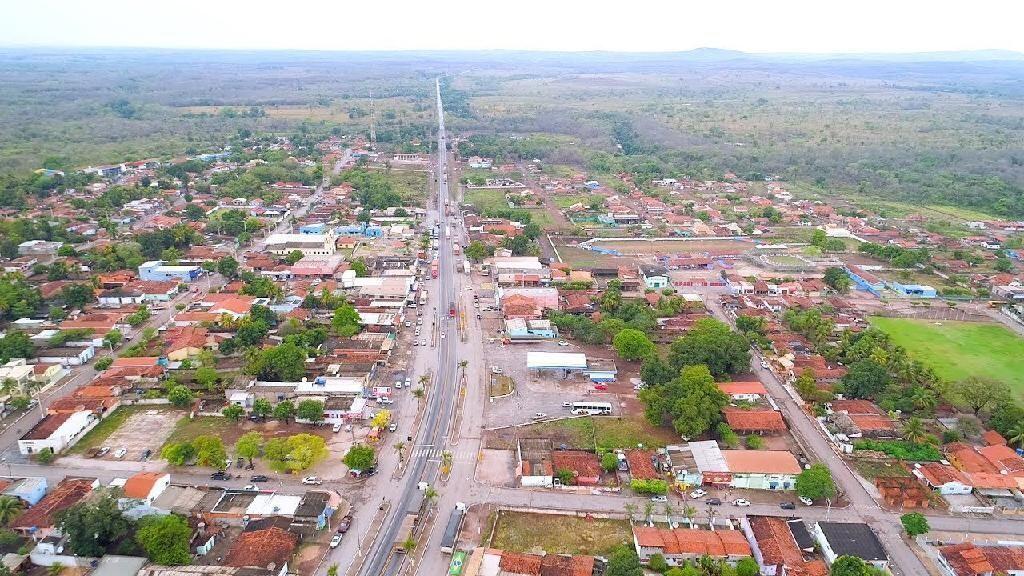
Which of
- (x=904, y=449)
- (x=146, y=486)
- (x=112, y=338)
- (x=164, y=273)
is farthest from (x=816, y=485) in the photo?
(x=164, y=273)

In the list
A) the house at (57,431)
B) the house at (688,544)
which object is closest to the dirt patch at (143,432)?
the house at (57,431)

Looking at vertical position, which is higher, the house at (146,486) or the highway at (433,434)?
the house at (146,486)

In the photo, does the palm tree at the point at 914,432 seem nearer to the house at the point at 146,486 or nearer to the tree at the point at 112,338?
A: the house at the point at 146,486

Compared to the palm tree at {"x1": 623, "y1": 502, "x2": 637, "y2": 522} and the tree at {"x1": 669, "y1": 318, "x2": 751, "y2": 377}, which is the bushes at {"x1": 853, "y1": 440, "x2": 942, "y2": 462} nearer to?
the tree at {"x1": 669, "y1": 318, "x2": 751, "y2": 377}

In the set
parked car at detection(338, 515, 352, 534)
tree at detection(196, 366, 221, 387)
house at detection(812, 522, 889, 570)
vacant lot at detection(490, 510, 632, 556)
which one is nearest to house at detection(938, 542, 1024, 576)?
house at detection(812, 522, 889, 570)

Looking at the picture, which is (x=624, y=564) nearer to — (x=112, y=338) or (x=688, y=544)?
(x=688, y=544)

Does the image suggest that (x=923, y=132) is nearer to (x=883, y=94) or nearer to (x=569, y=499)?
(x=883, y=94)

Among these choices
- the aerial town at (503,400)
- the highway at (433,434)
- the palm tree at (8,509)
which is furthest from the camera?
the palm tree at (8,509)
